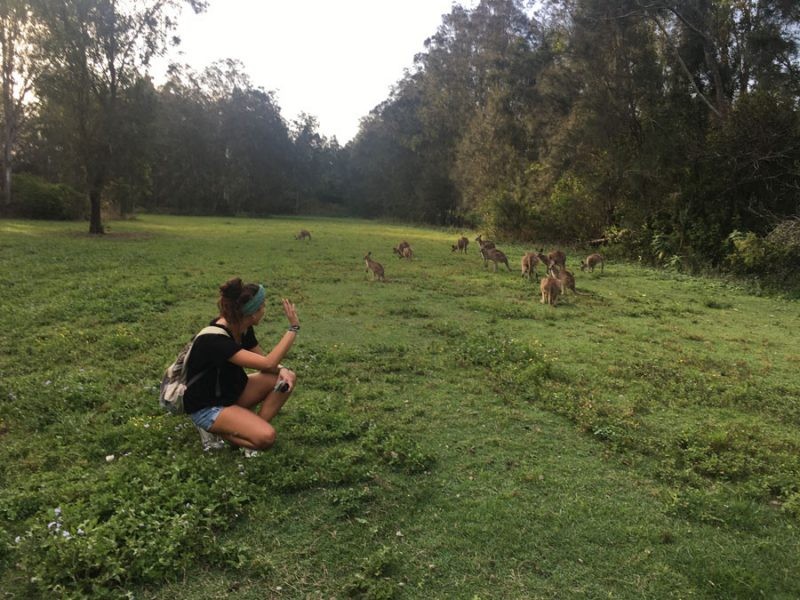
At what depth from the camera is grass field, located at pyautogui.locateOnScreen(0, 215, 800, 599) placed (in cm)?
308

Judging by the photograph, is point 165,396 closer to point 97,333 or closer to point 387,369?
point 387,369

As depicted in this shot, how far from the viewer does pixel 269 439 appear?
4137 millimetres

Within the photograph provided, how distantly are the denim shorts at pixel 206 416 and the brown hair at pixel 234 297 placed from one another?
0.75 meters

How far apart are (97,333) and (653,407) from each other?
778 cm

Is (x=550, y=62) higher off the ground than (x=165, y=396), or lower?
higher

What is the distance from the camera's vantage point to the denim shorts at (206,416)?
4.15m

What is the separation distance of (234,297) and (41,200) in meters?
33.0

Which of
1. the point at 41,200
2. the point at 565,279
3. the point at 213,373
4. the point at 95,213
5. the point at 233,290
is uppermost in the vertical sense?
the point at 41,200

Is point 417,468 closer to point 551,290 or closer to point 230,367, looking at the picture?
point 230,367

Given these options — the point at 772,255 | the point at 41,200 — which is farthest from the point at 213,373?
the point at 41,200

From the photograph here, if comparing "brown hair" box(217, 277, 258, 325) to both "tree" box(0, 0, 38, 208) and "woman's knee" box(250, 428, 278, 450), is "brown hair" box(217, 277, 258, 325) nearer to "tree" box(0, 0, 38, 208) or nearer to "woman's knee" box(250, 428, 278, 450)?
"woman's knee" box(250, 428, 278, 450)

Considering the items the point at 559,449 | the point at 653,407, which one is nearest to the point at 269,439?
the point at 559,449

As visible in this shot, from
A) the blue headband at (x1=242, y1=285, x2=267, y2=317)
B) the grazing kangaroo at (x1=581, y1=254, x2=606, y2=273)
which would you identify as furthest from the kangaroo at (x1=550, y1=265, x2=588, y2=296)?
the blue headband at (x1=242, y1=285, x2=267, y2=317)

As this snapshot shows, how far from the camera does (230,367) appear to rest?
4.29 metres
